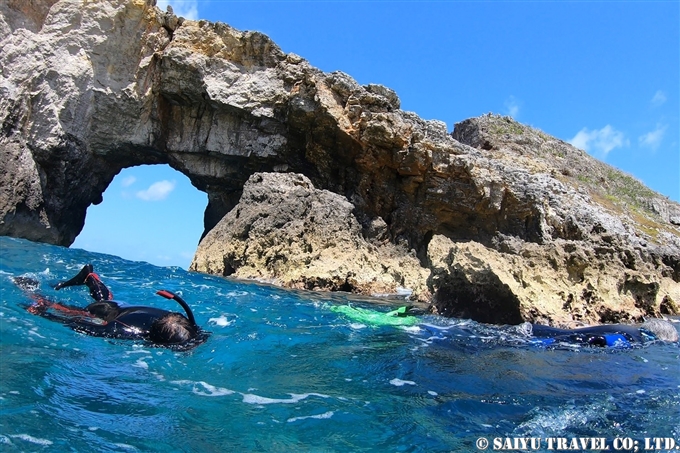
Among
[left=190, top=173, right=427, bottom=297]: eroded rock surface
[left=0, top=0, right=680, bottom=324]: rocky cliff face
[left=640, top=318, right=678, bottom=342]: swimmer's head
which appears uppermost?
[left=0, top=0, right=680, bottom=324]: rocky cliff face

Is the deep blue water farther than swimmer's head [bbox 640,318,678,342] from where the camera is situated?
No

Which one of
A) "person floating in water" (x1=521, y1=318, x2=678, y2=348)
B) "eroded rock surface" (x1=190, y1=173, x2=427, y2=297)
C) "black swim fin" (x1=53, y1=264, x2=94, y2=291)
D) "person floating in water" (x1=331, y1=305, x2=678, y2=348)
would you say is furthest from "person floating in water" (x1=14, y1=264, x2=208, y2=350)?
"eroded rock surface" (x1=190, y1=173, x2=427, y2=297)

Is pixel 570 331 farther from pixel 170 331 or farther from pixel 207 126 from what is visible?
pixel 207 126

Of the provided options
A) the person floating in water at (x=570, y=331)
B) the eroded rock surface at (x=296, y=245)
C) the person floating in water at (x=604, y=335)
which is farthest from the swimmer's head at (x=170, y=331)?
the eroded rock surface at (x=296, y=245)

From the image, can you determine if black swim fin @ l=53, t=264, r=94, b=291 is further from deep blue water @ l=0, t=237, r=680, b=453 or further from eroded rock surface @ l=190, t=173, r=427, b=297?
eroded rock surface @ l=190, t=173, r=427, b=297

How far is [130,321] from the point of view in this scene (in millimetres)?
7262

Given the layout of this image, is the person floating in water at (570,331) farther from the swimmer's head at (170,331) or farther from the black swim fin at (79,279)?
the black swim fin at (79,279)

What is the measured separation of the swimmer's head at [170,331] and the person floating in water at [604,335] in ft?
21.2

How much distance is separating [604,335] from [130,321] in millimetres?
8776

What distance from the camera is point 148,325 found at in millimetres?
7195

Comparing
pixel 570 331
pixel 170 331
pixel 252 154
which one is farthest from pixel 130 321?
pixel 252 154

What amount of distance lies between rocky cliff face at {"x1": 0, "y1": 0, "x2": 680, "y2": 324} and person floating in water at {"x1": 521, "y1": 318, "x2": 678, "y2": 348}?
19.4 ft

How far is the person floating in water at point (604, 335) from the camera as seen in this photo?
30.6 feet

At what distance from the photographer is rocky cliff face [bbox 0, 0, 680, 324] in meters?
18.5
